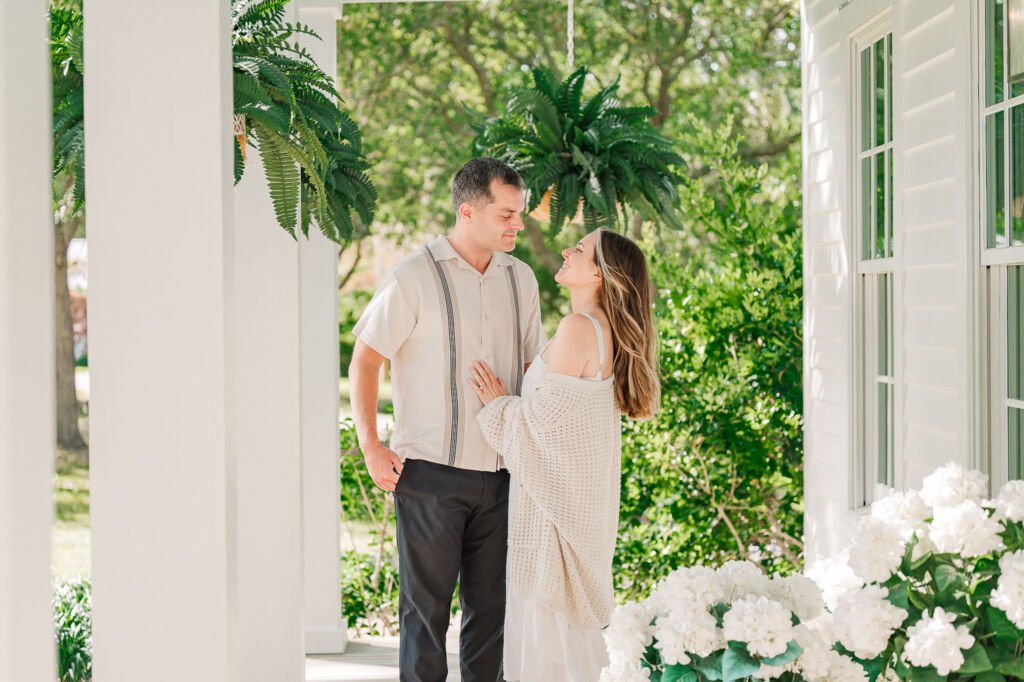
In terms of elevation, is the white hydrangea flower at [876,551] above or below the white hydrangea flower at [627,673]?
above

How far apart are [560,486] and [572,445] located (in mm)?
129

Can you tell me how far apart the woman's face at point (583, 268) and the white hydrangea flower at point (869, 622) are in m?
1.46

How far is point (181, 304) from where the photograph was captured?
1.81 meters

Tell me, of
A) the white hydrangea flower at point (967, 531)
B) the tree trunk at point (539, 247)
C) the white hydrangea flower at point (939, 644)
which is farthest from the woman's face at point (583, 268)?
the tree trunk at point (539, 247)

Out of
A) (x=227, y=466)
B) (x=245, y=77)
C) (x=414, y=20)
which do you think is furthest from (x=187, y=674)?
(x=414, y=20)

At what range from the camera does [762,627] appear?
5.49 ft

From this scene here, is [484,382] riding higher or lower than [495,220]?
lower

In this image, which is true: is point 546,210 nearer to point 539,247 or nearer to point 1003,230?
point 1003,230

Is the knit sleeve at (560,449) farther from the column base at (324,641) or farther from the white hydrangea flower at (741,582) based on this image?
the column base at (324,641)

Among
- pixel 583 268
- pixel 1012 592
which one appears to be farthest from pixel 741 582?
pixel 583 268

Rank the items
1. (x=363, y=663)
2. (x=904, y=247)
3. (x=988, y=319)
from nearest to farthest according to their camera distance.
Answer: (x=988, y=319) → (x=904, y=247) → (x=363, y=663)

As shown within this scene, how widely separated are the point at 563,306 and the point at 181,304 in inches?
362

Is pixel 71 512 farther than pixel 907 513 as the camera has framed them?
Yes

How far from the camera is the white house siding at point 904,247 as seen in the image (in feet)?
8.95
